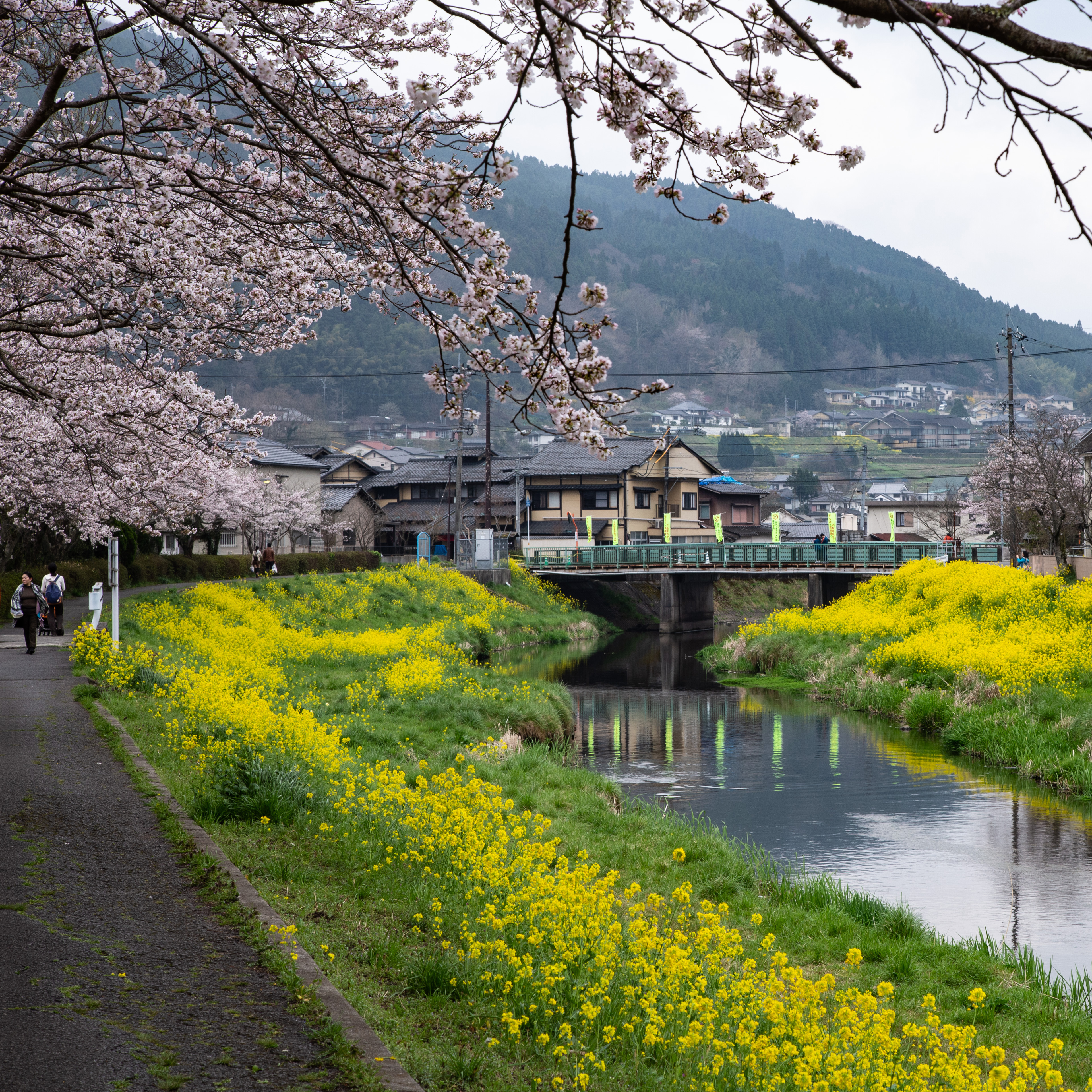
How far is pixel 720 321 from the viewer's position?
517ft

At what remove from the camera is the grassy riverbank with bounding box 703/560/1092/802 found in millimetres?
16703

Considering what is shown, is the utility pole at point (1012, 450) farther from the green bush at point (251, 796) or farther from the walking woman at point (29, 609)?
the green bush at point (251, 796)

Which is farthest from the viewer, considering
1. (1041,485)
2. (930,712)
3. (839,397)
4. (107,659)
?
(839,397)

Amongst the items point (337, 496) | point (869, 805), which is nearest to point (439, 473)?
point (337, 496)

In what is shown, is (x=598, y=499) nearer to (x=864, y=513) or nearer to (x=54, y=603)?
(x=864, y=513)

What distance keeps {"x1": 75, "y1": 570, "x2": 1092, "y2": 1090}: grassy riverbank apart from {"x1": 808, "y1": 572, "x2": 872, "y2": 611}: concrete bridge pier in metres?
28.7

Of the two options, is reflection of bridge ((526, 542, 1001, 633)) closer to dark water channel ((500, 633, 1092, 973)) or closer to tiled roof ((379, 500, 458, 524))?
tiled roof ((379, 500, 458, 524))

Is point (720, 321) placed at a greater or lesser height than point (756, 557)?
greater

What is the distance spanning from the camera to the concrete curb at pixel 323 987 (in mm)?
4039

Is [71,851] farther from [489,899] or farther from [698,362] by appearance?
[698,362]

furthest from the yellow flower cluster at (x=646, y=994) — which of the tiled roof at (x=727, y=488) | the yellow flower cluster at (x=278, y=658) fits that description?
the tiled roof at (x=727, y=488)

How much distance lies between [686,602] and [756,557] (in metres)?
5.17

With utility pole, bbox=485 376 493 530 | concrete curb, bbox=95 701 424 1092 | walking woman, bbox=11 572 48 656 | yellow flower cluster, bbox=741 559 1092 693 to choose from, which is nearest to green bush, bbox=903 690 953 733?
yellow flower cluster, bbox=741 559 1092 693

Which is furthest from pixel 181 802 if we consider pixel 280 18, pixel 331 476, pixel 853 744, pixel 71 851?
pixel 331 476
